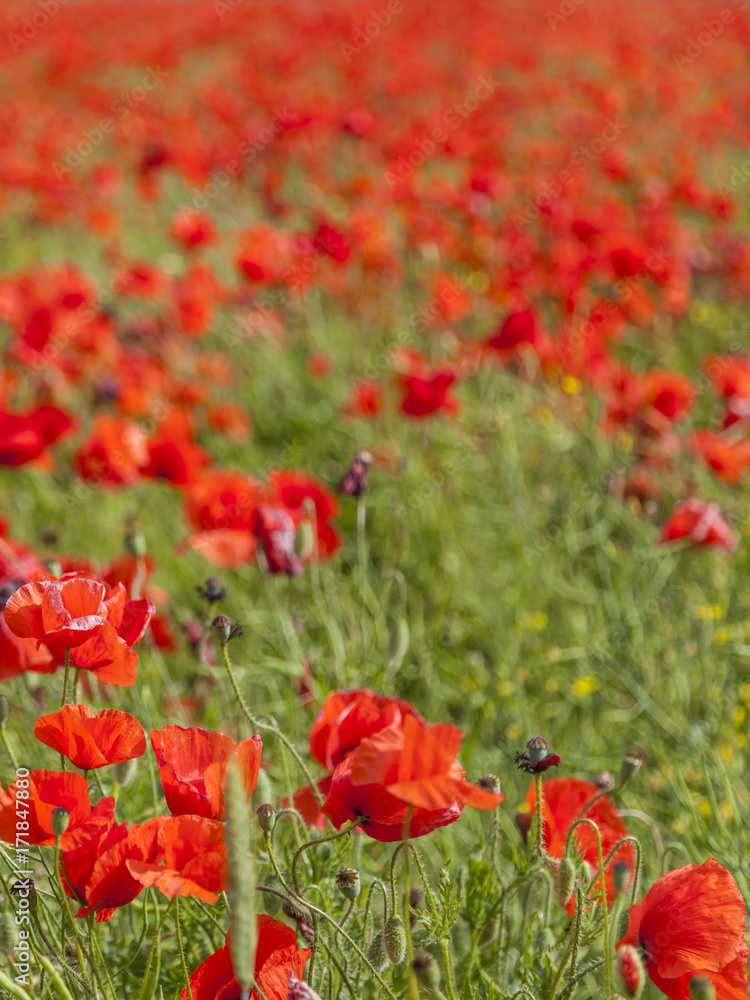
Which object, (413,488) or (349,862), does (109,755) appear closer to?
(349,862)

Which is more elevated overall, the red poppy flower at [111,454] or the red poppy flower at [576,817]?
the red poppy flower at [576,817]

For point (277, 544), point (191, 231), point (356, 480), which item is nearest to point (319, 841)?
point (277, 544)

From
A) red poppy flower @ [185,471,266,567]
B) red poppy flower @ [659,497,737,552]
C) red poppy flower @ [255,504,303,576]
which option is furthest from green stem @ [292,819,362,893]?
red poppy flower @ [659,497,737,552]

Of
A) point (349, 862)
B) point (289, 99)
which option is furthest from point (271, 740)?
point (289, 99)

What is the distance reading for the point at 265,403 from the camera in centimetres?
371

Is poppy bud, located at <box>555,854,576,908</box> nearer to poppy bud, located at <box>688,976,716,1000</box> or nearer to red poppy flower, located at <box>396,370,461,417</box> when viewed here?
poppy bud, located at <box>688,976,716,1000</box>

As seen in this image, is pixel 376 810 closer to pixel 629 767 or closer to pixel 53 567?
pixel 629 767

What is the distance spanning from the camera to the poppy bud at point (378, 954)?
0.97 meters

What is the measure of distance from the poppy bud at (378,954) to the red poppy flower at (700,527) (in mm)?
1292

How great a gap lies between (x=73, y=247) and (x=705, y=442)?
4672mm

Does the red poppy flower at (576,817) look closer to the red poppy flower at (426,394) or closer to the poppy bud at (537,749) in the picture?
the poppy bud at (537,749)

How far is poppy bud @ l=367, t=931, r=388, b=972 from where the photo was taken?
97 cm

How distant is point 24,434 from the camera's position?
1975 millimetres

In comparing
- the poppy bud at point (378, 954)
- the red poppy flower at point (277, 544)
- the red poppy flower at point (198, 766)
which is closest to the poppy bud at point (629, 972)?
the poppy bud at point (378, 954)
